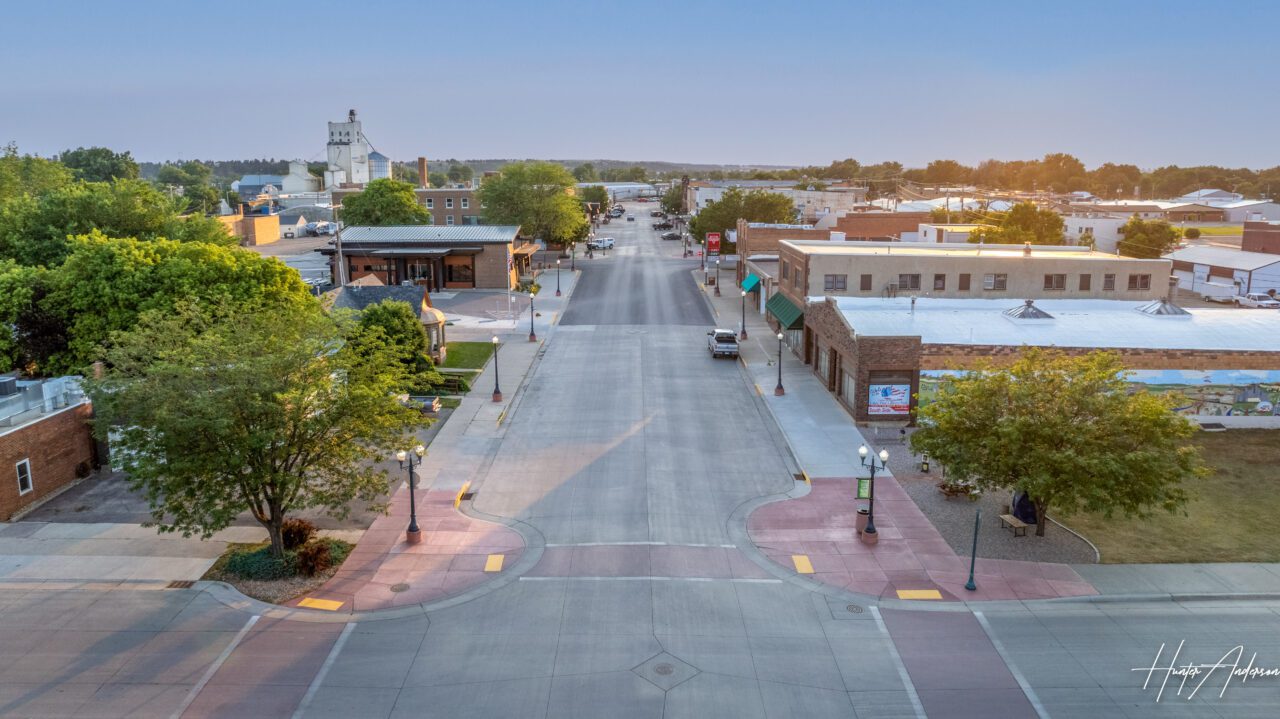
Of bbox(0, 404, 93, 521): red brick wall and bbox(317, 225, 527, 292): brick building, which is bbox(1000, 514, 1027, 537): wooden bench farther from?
bbox(317, 225, 527, 292): brick building

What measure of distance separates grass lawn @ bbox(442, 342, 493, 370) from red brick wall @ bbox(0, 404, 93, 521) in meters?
19.7

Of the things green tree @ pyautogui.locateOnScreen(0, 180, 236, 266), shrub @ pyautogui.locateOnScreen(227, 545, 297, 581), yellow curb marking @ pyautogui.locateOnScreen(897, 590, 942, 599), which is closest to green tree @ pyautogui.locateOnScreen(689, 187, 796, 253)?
green tree @ pyautogui.locateOnScreen(0, 180, 236, 266)

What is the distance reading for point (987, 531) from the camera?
2486 centimetres

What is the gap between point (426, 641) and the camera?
62.3ft

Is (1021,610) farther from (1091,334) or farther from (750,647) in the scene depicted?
(1091,334)

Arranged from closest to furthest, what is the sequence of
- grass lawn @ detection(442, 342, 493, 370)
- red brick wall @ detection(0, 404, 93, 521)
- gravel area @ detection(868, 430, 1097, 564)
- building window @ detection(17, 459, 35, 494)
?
gravel area @ detection(868, 430, 1097, 564), red brick wall @ detection(0, 404, 93, 521), building window @ detection(17, 459, 35, 494), grass lawn @ detection(442, 342, 493, 370)

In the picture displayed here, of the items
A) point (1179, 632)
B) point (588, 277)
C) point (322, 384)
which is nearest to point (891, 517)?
point (1179, 632)

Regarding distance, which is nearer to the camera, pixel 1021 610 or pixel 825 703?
pixel 825 703

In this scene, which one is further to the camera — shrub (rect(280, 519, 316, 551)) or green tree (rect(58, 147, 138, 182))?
green tree (rect(58, 147, 138, 182))

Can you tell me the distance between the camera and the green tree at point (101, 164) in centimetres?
15888

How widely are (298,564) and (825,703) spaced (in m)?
13.6

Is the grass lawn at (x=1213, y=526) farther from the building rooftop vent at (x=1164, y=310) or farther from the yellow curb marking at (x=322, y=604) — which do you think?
the yellow curb marking at (x=322, y=604)

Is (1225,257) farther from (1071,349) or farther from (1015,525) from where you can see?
(1015,525)

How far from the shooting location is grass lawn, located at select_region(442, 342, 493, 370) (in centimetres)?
4738
